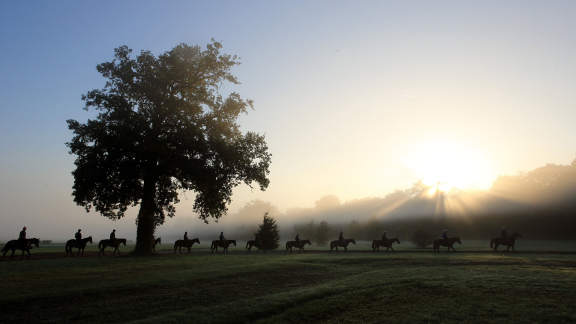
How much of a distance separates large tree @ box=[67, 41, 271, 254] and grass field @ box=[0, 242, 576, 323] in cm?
1244

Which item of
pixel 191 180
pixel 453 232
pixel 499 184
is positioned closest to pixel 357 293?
pixel 191 180

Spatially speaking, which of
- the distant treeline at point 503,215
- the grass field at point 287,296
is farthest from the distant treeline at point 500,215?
the grass field at point 287,296

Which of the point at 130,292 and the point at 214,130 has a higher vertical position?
the point at 214,130

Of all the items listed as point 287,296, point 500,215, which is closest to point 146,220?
point 287,296

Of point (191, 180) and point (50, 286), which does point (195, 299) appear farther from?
point (191, 180)

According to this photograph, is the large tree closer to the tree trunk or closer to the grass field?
the tree trunk

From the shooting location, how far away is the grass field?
11.6 meters

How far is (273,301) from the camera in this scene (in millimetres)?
13273

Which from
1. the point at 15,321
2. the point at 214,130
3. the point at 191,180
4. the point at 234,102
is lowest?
the point at 15,321

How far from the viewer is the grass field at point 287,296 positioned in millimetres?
11586

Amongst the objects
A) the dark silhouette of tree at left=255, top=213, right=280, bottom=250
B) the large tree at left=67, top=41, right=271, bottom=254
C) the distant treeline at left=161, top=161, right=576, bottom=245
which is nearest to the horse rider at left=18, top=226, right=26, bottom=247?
the large tree at left=67, top=41, right=271, bottom=254

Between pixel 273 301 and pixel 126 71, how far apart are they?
1122 inches

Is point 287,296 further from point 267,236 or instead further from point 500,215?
point 500,215

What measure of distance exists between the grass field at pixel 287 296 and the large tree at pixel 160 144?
12.4 m
